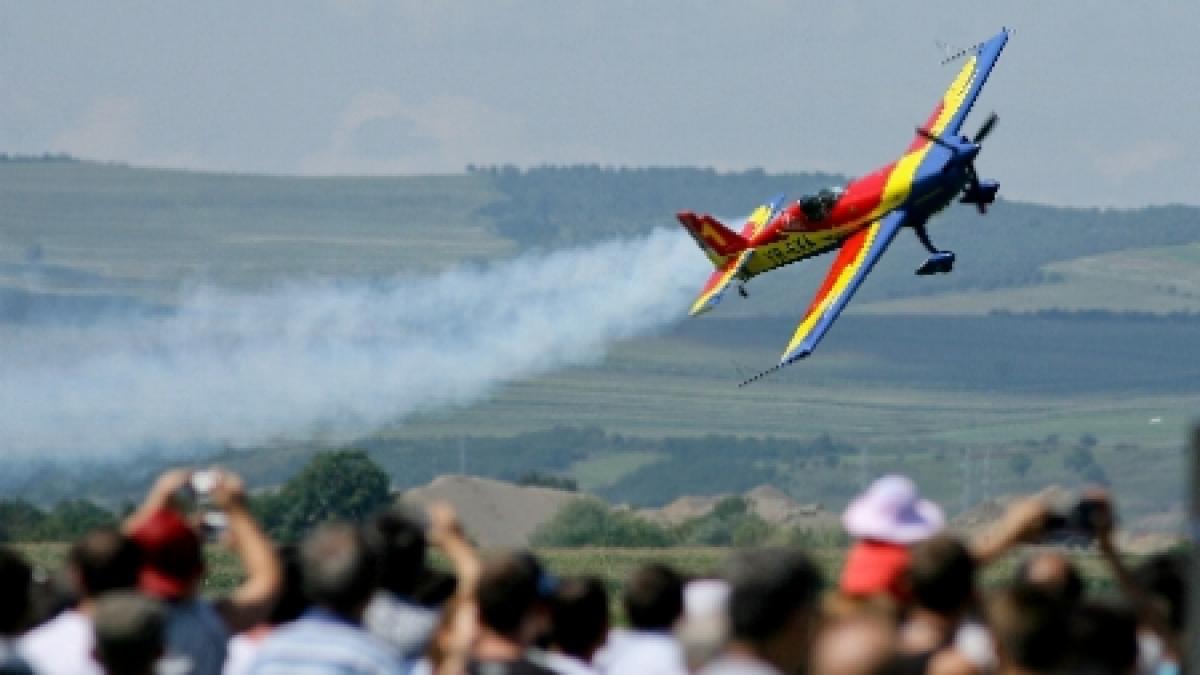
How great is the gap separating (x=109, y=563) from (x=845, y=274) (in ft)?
149

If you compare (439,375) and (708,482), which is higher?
(439,375)

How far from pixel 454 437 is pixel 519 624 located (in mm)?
141660

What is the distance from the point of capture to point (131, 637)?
1317 centimetres

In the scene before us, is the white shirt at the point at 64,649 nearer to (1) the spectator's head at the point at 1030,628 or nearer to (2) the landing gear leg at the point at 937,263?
(1) the spectator's head at the point at 1030,628

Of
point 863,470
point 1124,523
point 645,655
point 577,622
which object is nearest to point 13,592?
point 577,622

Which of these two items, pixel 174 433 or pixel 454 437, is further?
pixel 454 437

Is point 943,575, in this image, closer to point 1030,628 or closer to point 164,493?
point 1030,628

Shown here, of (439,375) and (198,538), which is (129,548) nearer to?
(198,538)

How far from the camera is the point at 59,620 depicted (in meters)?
16.1

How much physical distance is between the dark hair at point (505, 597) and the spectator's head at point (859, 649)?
122 inches

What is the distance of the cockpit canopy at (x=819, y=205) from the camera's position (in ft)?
192

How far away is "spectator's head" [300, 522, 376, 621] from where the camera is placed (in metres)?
14.1

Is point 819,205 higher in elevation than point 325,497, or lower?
higher

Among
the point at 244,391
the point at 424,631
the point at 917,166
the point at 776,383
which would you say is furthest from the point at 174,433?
the point at 776,383
